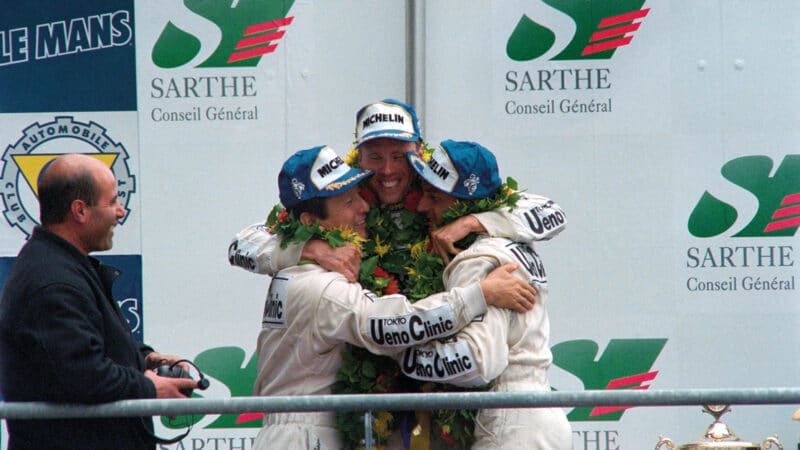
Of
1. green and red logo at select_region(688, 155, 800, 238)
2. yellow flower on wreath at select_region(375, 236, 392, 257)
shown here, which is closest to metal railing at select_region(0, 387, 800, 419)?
yellow flower on wreath at select_region(375, 236, 392, 257)

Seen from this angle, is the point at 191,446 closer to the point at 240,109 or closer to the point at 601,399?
the point at 240,109

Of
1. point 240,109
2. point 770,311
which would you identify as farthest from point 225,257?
point 770,311

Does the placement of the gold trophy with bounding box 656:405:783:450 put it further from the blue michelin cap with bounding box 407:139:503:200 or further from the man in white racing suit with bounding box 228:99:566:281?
the blue michelin cap with bounding box 407:139:503:200

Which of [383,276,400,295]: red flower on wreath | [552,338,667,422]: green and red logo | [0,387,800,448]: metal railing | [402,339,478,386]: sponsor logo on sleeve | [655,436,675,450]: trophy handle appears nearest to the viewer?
[0,387,800,448]: metal railing

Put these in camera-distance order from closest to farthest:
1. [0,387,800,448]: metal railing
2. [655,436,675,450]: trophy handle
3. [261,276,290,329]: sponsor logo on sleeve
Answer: [0,387,800,448]: metal railing, [261,276,290,329]: sponsor logo on sleeve, [655,436,675,450]: trophy handle

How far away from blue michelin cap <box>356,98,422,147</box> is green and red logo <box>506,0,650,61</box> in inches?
50.5

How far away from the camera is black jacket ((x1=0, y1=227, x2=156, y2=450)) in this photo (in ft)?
9.42

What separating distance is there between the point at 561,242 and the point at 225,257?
55.6 inches

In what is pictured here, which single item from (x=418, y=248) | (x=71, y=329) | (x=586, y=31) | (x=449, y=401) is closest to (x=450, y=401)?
(x=449, y=401)

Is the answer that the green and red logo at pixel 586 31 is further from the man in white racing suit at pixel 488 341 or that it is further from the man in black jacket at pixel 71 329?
the man in black jacket at pixel 71 329

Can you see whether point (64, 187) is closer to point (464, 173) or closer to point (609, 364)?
point (464, 173)

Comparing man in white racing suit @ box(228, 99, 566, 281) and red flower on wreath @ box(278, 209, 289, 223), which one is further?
red flower on wreath @ box(278, 209, 289, 223)

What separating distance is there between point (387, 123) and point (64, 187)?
1.20 m

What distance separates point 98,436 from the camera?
3016mm
